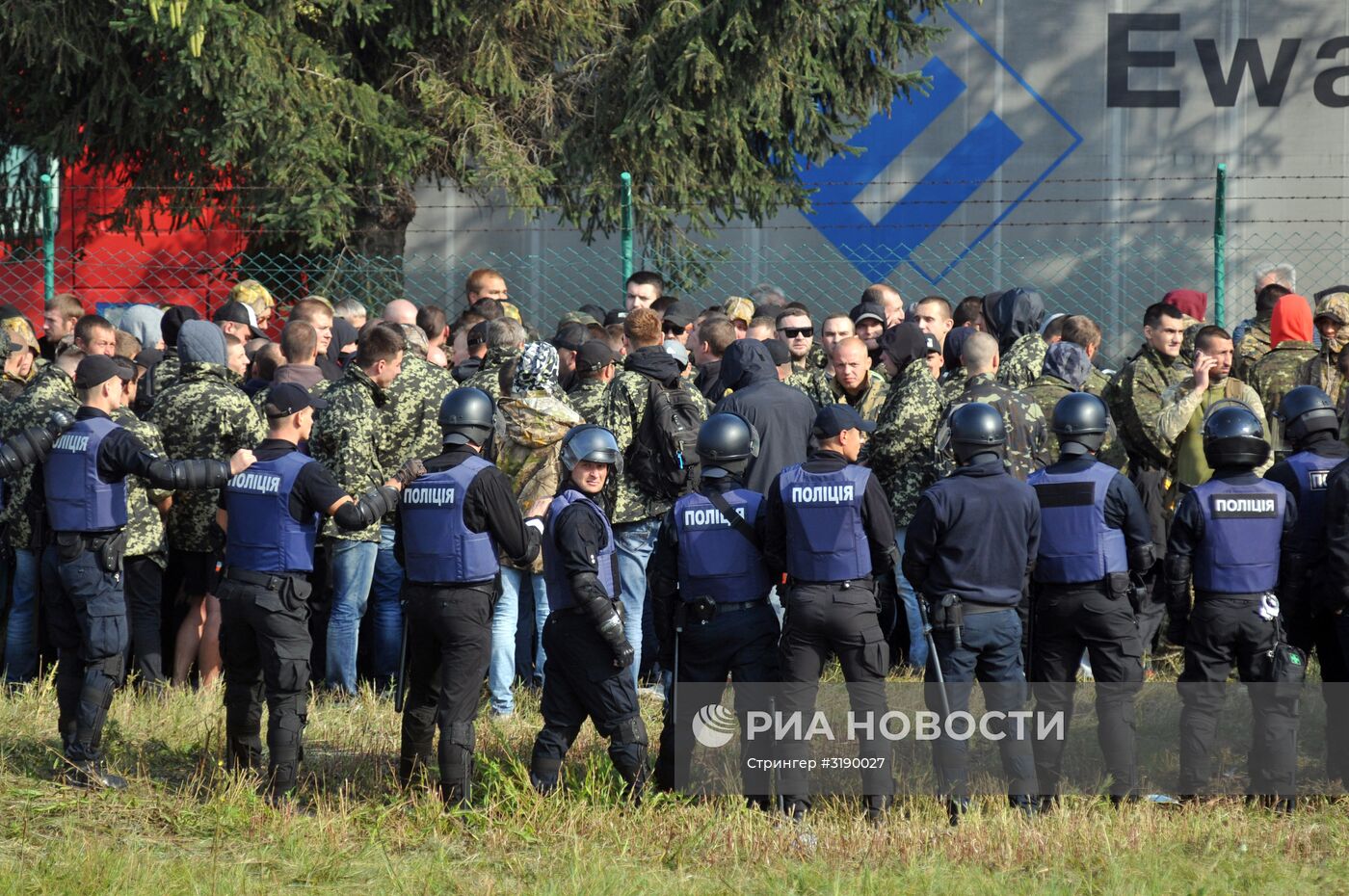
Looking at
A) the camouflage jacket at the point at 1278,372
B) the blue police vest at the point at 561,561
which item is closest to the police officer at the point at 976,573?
the blue police vest at the point at 561,561

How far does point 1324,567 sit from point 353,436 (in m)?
4.50

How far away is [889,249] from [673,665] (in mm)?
8720

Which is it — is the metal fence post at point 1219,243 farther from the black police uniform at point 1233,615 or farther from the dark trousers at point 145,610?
the dark trousers at point 145,610

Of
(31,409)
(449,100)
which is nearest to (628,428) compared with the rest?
(31,409)

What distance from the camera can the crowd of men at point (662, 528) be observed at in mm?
6602

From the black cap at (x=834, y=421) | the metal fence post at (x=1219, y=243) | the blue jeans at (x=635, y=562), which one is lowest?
→ the blue jeans at (x=635, y=562)

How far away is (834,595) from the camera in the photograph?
21.4 ft

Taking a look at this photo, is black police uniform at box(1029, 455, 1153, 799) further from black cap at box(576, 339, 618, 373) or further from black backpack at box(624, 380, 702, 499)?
black cap at box(576, 339, 618, 373)

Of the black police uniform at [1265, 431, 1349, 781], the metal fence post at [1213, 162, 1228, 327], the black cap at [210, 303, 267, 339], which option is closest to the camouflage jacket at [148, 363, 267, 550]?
the black cap at [210, 303, 267, 339]

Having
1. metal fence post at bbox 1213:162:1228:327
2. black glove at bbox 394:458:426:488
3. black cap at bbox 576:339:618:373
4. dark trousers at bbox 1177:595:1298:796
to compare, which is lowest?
dark trousers at bbox 1177:595:1298:796

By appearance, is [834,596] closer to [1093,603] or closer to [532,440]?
[1093,603]

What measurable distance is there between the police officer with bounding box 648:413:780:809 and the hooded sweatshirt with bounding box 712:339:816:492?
1.32 meters

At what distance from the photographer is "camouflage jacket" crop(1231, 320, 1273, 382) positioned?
967 cm

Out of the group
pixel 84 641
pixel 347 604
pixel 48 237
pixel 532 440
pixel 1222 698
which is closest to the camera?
pixel 1222 698
